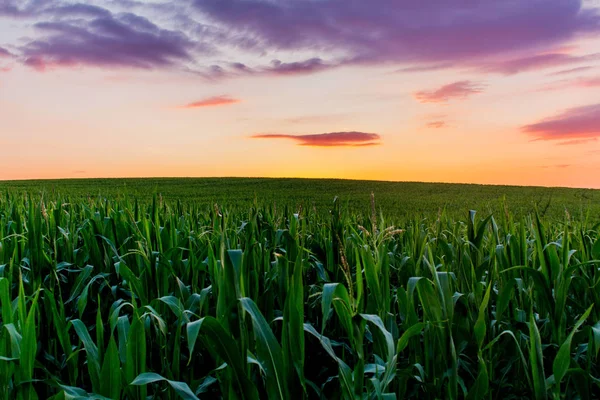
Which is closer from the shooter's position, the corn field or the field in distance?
the corn field

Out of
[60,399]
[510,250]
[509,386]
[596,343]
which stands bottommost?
[509,386]

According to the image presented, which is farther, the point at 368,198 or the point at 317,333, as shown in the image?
the point at 368,198

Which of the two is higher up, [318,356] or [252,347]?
[252,347]

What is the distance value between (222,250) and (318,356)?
50.0 inches

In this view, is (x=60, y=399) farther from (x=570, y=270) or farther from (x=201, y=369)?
(x=570, y=270)

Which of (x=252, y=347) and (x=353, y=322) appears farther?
(x=252, y=347)

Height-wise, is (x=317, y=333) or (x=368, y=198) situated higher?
(x=368, y=198)

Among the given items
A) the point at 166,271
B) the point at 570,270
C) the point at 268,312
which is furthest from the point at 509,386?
the point at 166,271

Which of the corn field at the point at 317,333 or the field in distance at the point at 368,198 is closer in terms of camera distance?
the corn field at the point at 317,333

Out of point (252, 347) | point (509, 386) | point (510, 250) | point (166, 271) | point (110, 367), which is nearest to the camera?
point (110, 367)

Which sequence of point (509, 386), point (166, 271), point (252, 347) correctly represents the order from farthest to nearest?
point (166, 271), point (509, 386), point (252, 347)

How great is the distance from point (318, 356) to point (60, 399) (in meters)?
1.51

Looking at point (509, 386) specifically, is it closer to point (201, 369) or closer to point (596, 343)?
point (596, 343)

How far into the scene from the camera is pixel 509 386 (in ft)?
9.74
